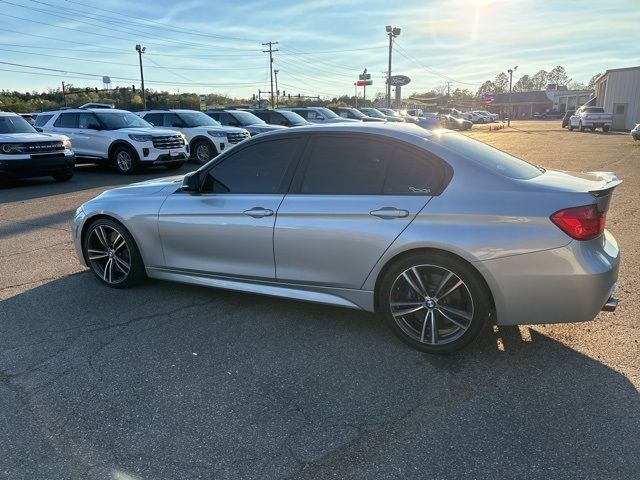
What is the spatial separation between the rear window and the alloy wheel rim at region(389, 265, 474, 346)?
0.88m

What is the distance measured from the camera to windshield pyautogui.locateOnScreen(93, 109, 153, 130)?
14148 mm

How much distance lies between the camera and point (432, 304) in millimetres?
3494

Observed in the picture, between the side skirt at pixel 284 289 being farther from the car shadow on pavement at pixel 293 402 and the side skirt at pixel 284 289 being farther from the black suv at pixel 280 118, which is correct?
the black suv at pixel 280 118

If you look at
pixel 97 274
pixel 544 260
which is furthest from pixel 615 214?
pixel 97 274

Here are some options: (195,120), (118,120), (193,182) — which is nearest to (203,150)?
(195,120)

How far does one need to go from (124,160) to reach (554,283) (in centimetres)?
1304

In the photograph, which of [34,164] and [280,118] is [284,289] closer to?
[34,164]

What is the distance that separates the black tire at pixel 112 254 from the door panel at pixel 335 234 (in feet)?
5.54

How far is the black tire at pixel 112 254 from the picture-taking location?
4816mm

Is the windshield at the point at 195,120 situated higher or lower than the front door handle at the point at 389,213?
higher

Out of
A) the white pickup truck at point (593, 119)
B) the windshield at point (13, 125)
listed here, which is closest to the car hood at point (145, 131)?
the windshield at point (13, 125)

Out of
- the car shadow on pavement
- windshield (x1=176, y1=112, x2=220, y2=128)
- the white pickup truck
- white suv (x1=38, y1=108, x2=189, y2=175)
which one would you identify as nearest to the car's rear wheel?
windshield (x1=176, y1=112, x2=220, y2=128)

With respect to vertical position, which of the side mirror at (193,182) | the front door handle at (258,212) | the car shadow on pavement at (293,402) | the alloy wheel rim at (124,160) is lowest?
the car shadow on pavement at (293,402)

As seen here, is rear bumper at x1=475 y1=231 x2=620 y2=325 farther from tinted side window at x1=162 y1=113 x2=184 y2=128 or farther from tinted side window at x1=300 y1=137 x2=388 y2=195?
tinted side window at x1=162 y1=113 x2=184 y2=128
